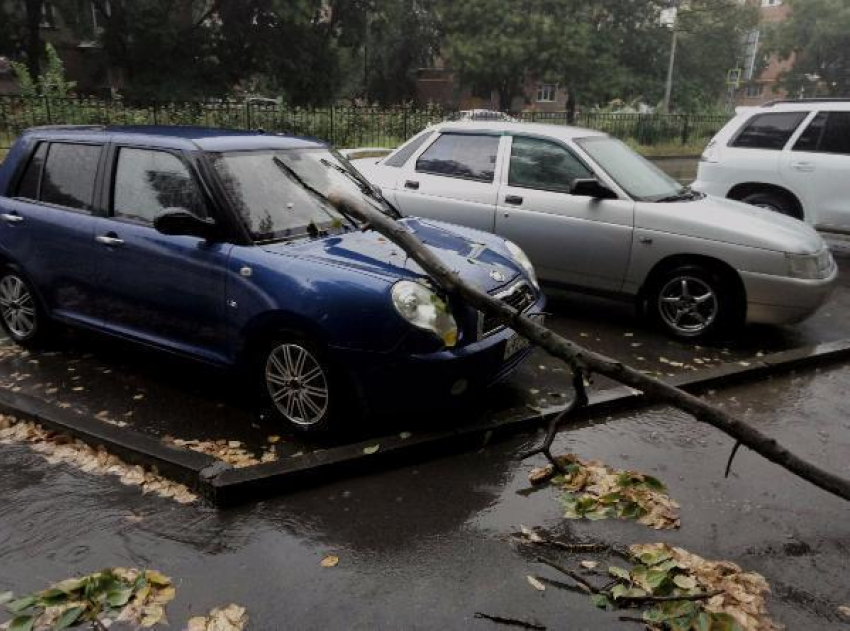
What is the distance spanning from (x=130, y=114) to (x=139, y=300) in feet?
38.1

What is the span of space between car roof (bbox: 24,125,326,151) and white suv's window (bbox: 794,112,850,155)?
6.96 metres

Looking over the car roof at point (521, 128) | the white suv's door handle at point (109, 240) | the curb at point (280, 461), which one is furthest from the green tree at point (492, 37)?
the curb at point (280, 461)

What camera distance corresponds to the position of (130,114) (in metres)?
14.8

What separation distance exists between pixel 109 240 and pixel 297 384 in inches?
69.2

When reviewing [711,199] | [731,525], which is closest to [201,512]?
[731,525]

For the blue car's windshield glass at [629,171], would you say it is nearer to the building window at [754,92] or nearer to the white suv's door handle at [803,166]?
the white suv's door handle at [803,166]

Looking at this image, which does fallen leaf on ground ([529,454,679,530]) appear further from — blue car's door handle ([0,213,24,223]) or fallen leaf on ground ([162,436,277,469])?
blue car's door handle ([0,213,24,223])

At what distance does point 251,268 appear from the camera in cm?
422

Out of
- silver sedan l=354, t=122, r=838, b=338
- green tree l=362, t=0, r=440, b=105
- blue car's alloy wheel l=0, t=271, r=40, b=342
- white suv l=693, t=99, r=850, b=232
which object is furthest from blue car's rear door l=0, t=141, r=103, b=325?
green tree l=362, t=0, r=440, b=105

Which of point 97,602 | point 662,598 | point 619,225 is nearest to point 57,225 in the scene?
point 97,602

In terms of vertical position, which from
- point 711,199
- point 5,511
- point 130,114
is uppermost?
point 130,114

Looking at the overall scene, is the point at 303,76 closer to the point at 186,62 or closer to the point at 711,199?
the point at 186,62

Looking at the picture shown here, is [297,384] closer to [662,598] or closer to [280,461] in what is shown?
[280,461]

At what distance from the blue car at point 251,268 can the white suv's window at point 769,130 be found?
5858 mm
